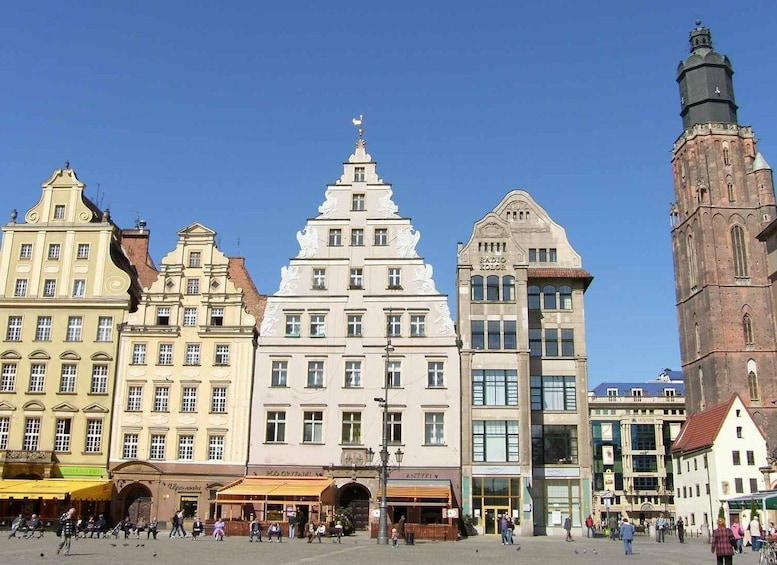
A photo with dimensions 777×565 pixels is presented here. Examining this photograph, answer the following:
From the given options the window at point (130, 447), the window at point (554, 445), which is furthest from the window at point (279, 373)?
the window at point (554, 445)

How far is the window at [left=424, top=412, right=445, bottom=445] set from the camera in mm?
50062

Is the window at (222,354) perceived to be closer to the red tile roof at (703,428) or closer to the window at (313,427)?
the window at (313,427)

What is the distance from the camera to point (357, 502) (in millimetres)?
49469

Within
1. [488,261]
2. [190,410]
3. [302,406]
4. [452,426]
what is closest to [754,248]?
[488,261]

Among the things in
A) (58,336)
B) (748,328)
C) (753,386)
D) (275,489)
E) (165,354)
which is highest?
(748,328)

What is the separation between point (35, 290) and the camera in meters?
53.7

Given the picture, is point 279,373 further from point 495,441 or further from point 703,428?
point 703,428

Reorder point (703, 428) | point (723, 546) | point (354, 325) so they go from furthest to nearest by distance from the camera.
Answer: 1. point (703, 428)
2. point (354, 325)
3. point (723, 546)

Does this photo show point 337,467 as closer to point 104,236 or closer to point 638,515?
point 104,236

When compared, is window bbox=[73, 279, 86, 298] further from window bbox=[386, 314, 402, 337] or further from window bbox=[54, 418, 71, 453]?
window bbox=[386, 314, 402, 337]

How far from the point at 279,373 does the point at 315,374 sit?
2241 mm

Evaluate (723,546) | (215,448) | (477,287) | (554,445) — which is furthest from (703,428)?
(723,546)

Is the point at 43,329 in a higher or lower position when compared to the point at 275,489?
higher

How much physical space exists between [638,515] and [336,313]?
79.7 m
